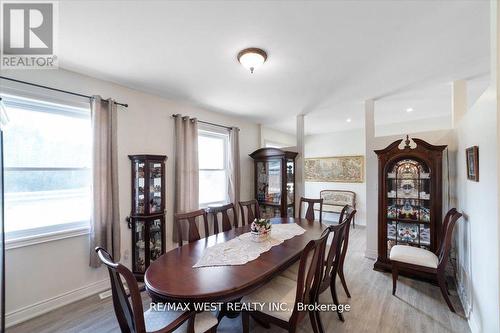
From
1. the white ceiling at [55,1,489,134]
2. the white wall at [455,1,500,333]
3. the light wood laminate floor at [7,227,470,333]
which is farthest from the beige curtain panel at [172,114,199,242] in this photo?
the white wall at [455,1,500,333]

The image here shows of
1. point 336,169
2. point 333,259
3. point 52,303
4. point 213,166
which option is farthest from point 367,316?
point 336,169

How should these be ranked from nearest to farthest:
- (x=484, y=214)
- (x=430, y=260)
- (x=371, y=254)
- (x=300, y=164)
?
(x=484, y=214) → (x=430, y=260) → (x=371, y=254) → (x=300, y=164)

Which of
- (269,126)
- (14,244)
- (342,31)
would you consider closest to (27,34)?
(14,244)

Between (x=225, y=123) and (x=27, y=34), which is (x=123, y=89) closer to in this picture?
(x=27, y=34)

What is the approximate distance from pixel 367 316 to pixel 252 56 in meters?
2.74

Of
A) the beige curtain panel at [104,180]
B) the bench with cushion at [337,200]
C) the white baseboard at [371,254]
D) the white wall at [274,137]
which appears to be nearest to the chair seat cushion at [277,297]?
the beige curtain panel at [104,180]

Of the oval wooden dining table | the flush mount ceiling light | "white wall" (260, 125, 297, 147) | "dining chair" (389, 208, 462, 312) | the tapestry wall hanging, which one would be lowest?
"dining chair" (389, 208, 462, 312)

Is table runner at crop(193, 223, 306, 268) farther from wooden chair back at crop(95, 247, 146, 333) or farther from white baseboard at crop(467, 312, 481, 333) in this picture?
white baseboard at crop(467, 312, 481, 333)

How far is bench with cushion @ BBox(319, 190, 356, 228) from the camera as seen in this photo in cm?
548

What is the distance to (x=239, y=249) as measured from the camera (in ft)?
6.35

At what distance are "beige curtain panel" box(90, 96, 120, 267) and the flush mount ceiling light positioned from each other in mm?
1734

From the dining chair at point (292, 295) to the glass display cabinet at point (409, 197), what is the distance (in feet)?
6.39

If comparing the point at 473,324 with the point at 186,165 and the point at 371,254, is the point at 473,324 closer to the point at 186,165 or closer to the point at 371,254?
the point at 371,254

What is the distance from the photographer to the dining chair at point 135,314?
3.63 ft
